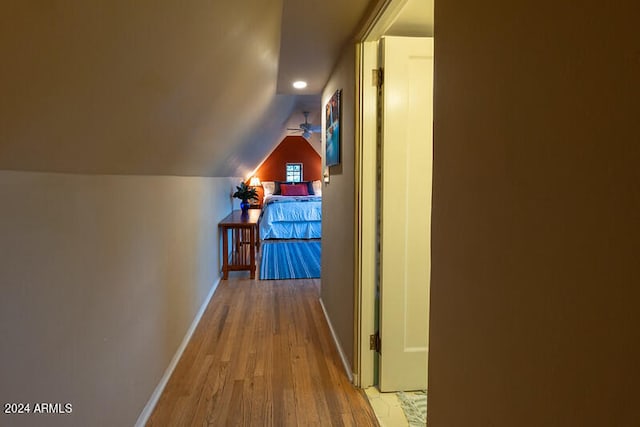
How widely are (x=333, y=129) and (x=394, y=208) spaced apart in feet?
2.75

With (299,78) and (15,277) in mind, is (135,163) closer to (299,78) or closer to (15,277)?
(15,277)

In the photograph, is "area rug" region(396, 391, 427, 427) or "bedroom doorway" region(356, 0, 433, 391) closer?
"area rug" region(396, 391, 427, 427)

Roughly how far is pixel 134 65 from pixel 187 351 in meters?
1.93

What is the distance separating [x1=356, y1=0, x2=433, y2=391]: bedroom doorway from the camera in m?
1.82

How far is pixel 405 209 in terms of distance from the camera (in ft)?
6.12

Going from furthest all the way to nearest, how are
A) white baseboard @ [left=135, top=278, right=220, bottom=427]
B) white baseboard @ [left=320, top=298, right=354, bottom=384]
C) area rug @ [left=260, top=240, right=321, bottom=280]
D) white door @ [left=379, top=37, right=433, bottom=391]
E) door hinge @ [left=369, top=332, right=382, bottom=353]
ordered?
area rug @ [left=260, top=240, right=321, bottom=280]
white baseboard @ [left=320, top=298, right=354, bottom=384]
door hinge @ [left=369, top=332, right=382, bottom=353]
white door @ [left=379, top=37, right=433, bottom=391]
white baseboard @ [left=135, top=278, right=220, bottom=427]

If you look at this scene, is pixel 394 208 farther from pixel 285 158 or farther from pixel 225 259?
pixel 285 158

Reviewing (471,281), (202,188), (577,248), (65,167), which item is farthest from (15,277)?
(202,188)

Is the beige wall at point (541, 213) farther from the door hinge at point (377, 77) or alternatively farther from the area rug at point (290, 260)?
the area rug at point (290, 260)

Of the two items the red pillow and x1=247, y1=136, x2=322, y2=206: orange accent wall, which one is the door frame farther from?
x1=247, y1=136, x2=322, y2=206: orange accent wall

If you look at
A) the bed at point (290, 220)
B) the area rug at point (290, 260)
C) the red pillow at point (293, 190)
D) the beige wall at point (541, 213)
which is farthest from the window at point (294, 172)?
the beige wall at point (541, 213)

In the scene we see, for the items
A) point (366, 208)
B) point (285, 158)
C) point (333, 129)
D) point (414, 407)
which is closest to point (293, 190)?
point (285, 158)

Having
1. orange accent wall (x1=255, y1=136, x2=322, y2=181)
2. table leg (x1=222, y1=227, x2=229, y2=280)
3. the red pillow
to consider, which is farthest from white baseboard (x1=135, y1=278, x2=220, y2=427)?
orange accent wall (x1=255, y1=136, x2=322, y2=181)

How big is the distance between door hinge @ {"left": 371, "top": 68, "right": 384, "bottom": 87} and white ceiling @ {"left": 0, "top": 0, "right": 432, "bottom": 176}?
0.80ft
